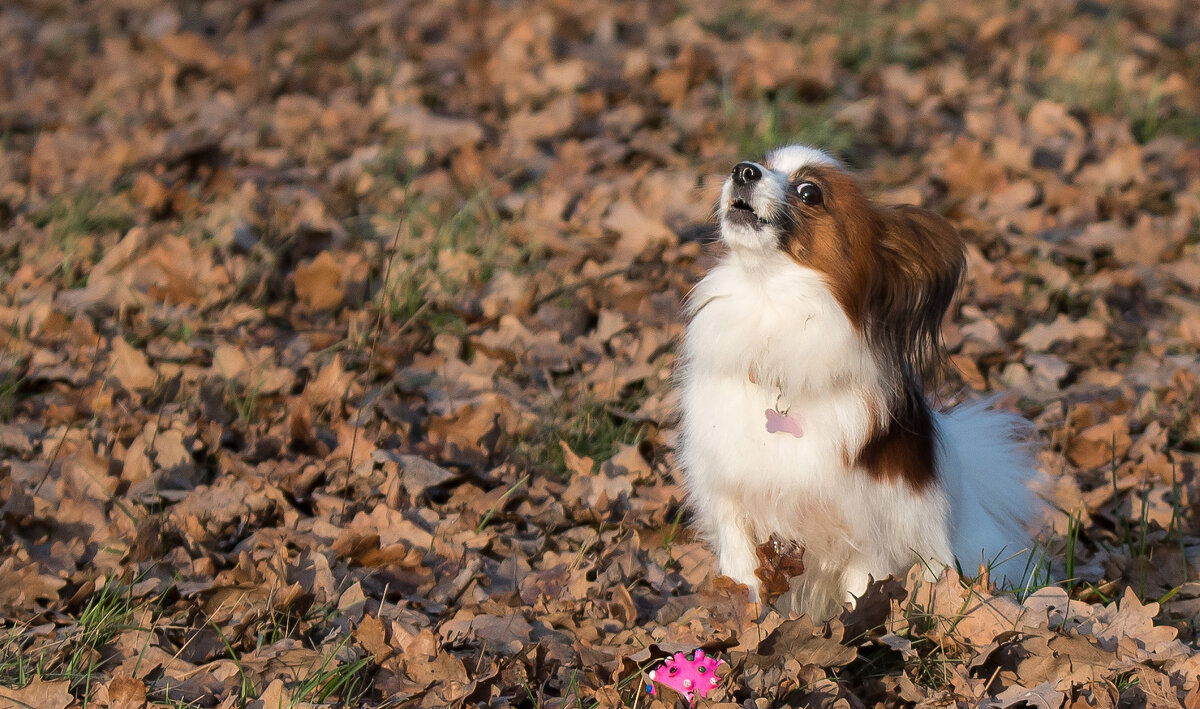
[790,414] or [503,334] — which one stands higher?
[790,414]

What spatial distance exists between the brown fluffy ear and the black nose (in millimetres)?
350

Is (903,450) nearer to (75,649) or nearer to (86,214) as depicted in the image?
(75,649)

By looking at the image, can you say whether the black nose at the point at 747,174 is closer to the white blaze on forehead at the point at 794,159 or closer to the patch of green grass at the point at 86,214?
the white blaze on forehead at the point at 794,159

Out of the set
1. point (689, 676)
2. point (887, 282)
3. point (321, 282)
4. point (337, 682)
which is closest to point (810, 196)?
point (887, 282)

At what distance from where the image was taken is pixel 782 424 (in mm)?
3014

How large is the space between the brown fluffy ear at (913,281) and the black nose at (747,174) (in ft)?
1.15

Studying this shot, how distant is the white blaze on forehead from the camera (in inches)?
126

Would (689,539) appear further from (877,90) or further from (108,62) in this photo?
(108,62)

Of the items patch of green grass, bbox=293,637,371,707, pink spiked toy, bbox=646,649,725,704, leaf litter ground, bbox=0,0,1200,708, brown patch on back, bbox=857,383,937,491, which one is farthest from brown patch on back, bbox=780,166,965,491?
patch of green grass, bbox=293,637,371,707

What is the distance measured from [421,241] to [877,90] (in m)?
3.04

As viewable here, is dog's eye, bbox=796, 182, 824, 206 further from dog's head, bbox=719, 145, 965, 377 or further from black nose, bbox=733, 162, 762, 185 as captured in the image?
black nose, bbox=733, 162, 762, 185

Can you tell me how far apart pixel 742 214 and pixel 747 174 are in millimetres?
104

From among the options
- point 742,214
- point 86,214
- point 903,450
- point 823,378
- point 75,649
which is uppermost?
point 742,214

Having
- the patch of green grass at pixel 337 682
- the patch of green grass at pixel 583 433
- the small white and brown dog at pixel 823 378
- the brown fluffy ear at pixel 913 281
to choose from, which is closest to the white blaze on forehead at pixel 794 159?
the small white and brown dog at pixel 823 378
